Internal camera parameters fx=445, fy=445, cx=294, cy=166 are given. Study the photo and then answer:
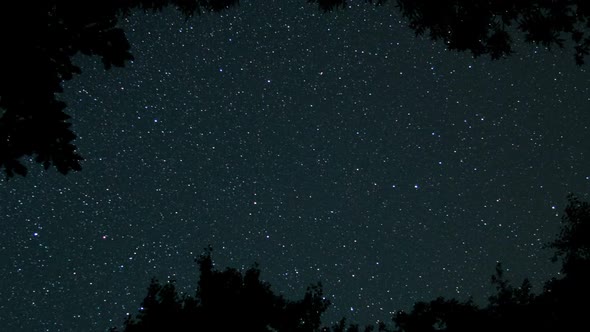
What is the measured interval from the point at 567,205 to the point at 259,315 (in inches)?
404

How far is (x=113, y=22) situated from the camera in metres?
2.17

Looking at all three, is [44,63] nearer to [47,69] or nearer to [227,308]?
[47,69]

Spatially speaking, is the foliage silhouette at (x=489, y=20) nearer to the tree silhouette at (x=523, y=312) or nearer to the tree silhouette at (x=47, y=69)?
the tree silhouette at (x=47, y=69)

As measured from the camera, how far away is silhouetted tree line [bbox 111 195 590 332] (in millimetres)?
9258

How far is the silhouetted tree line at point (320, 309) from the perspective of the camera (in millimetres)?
9258

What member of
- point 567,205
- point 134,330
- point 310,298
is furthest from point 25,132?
point 567,205

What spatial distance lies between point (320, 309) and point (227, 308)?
278cm

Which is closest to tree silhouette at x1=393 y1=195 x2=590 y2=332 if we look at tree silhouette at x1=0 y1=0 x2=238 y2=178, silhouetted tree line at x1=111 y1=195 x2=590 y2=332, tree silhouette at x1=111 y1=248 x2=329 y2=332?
silhouetted tree line at x1=111 y1=195 x2=590 y2=332

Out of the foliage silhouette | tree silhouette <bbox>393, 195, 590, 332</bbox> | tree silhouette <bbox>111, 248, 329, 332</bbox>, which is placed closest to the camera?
the foliage silhouette

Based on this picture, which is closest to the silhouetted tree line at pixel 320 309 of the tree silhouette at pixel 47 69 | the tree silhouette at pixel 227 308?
the tree silhouette at pixel 227 308

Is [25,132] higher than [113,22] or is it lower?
lower

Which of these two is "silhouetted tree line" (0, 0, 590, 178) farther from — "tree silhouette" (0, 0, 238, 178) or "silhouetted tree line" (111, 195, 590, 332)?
"silhouetted tree line" (111, 195, 590, 332)

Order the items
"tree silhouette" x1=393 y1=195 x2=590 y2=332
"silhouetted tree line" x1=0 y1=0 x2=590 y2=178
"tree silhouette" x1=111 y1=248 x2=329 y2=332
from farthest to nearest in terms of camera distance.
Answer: "tree silhouette" x1=111 y1=248 x2=329 y2=332
"tree silhouette" x1=393 y1=195 x2=590 y2=332
"silhouetted tree line" x1=0 y1=0 x2=590 y2=178

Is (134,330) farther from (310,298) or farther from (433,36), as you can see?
(433,36)
